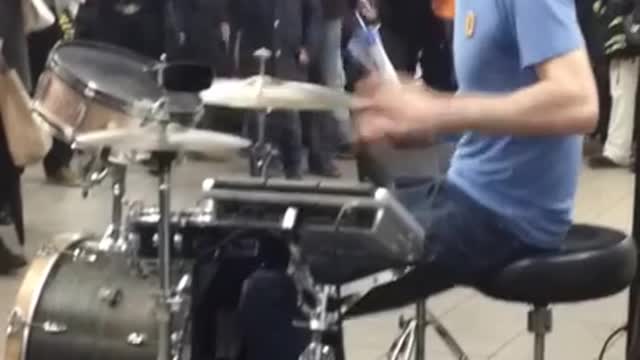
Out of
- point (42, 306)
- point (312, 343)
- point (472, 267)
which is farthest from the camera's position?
point (42, 306)

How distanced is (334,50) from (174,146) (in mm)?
3504

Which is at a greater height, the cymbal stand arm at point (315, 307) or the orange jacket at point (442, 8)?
the cymbal stand arm at point (315, 307)

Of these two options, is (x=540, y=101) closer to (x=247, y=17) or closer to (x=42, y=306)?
(x=42, y=306)

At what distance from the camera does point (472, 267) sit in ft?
7.91

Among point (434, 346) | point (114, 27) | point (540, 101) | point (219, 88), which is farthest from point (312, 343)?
point (114, 27)

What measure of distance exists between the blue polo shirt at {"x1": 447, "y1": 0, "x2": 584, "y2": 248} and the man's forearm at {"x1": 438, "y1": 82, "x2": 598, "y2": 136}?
0.16m

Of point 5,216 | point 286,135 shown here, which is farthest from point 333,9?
point 5,216

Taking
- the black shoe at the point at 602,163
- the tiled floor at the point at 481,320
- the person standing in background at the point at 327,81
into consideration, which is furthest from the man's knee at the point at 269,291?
the black shoe at the point at 602,163

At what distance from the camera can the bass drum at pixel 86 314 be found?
259 centimetres

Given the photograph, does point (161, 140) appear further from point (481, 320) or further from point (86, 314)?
point (481, 320)

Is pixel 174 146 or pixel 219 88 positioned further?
pixel 219 88

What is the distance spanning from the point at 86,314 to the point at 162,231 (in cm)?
38

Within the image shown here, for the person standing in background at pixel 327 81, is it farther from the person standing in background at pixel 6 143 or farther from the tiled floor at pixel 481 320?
the person standing in background at pixel 6 143

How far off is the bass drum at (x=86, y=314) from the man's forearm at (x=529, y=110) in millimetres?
784
